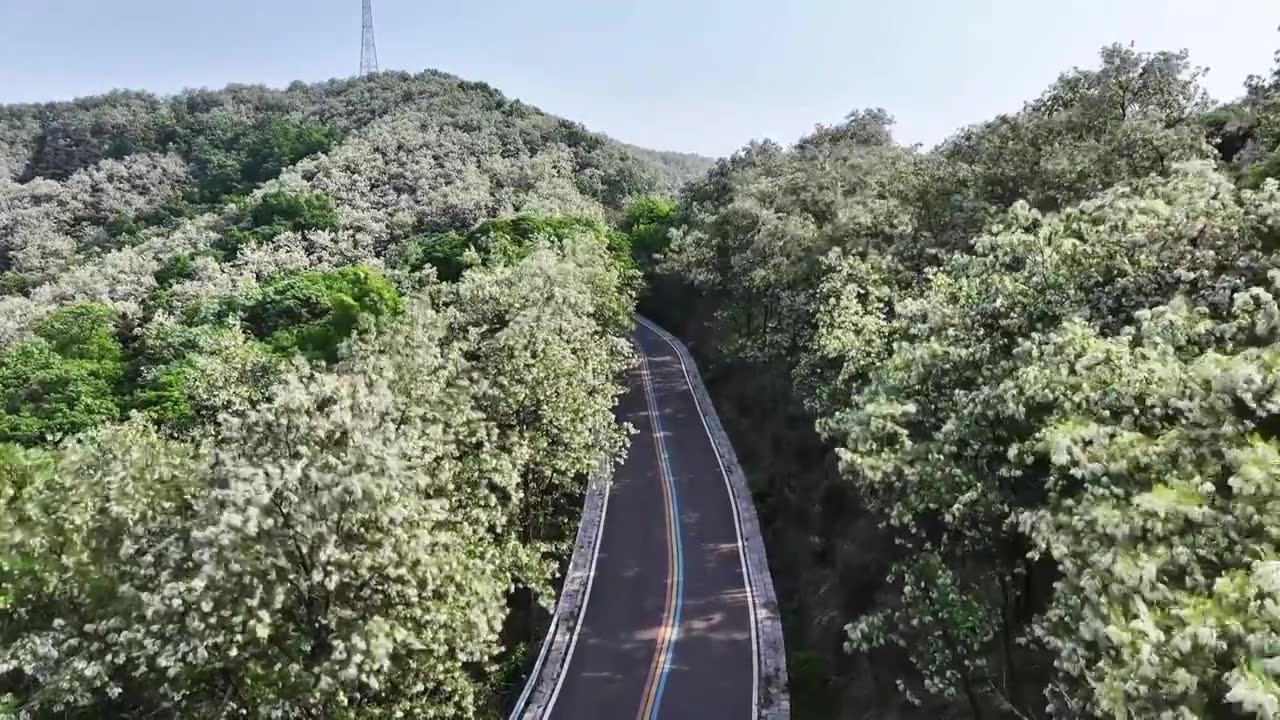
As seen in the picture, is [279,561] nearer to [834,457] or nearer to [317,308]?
[834,457]

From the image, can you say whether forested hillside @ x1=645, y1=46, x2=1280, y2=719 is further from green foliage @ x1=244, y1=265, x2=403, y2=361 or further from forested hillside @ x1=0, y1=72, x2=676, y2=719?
green foliage @ x1=244, y1=265, x2=403, y2=361

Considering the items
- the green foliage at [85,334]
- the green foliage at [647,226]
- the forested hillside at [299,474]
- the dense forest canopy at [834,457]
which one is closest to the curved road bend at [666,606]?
the dense forest canopy at [834,457]

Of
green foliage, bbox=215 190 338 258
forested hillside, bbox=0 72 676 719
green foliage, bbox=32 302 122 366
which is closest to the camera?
forested hillside, bbox=0 72 676 719

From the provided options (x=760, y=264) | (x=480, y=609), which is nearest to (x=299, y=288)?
(x=760, y=264)

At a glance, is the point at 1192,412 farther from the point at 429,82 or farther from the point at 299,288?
the point at 429,82

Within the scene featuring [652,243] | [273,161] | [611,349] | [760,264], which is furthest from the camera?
[273,161]

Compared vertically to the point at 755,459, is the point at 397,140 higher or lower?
higher

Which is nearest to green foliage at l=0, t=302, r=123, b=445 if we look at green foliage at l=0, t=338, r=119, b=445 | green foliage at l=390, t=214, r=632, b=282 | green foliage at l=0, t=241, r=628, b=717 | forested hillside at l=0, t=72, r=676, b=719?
green foliage at l=0, t=338, r=119, b=445
